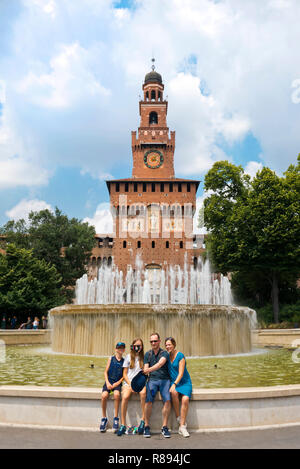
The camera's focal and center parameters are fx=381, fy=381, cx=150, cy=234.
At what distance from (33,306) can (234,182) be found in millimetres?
18568

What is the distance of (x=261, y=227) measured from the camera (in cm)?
2695

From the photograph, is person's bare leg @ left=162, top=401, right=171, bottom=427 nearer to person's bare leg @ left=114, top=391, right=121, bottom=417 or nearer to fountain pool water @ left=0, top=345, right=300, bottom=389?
person's bare leg @ left=114, top=391, right=121, bottom=417

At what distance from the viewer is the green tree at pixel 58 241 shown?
130 feet

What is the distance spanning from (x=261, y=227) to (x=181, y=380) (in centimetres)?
2358

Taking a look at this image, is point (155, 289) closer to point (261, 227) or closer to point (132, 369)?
point (261, 227)

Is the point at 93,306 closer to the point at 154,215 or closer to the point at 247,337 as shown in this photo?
the point at 247,337

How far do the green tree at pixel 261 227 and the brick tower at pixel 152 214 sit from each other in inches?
684

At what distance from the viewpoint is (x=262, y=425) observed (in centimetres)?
459

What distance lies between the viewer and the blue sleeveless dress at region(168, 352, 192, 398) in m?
4.61

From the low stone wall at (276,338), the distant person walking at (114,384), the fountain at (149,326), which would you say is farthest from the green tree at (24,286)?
the distant person walking at (114,384)

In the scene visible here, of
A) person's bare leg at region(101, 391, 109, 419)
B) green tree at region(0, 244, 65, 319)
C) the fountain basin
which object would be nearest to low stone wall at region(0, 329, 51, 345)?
the fountain basin

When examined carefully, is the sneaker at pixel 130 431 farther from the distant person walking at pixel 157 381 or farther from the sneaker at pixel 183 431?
the sneaker at pixel 183 431

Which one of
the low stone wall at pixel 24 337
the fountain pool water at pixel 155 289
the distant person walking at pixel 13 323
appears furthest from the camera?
the fountain pool water at pixel 155 289
